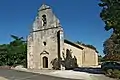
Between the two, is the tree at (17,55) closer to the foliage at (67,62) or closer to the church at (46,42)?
the church at (46,42)

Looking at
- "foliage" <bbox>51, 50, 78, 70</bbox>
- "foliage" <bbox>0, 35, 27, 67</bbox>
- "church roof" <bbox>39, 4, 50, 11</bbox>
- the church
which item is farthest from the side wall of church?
"foliage" <bbox>0, 35, 27, 67</bbox>

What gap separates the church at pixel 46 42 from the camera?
35031 mm

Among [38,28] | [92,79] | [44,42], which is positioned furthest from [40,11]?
[92,79]

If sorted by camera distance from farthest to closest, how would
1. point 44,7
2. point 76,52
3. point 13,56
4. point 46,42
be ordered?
point 13,56, point 76,52, point 44,7, point 46,42

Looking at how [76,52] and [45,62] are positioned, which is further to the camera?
[76,52]

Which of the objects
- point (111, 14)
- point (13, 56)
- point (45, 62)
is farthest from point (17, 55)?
point (111, 14)

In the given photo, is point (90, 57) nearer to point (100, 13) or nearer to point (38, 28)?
point (38, 28)

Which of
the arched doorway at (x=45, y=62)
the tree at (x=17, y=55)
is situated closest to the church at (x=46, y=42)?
the arched doorway at (x=45, y=62)

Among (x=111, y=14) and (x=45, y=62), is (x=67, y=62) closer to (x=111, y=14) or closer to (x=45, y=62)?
(x=45, y=62)

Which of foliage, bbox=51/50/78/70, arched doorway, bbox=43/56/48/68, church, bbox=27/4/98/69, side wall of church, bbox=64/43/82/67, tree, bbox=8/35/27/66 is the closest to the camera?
foliage, bbox=51/50/78/70

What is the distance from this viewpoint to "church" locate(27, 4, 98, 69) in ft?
115

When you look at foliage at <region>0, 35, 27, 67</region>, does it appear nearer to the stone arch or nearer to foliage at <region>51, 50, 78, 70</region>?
the stone arch

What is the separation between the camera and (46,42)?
36344 millimetres

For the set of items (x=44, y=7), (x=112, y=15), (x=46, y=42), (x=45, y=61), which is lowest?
(x=45, y=61)
